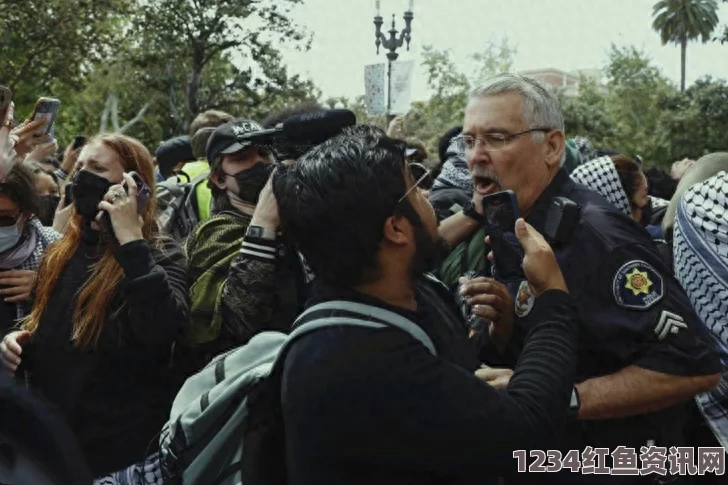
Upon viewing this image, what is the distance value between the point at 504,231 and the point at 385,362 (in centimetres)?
74

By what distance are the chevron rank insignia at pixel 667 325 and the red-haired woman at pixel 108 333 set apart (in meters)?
1.64

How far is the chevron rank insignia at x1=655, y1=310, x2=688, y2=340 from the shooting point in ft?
7.63

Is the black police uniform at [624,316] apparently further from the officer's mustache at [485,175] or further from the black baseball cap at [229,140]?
the black baseball cap at [229,140]

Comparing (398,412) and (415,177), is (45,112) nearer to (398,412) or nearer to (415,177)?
(415,177)

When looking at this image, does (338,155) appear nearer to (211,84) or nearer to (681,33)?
(211,84)

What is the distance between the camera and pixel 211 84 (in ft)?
102

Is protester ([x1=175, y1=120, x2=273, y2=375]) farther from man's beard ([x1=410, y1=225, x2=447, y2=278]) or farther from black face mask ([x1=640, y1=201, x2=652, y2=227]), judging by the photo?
black face mask ([x1=640, y1=201, x2=652, y2=227])

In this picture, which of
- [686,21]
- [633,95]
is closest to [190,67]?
[633,95]

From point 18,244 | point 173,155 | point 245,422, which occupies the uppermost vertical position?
point 245,422

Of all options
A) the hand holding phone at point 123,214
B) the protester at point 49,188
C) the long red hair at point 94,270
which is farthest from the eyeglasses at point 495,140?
the protester at point 49,188

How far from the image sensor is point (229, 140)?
11.9 feet

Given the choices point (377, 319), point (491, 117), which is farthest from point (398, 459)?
point (491, 117)

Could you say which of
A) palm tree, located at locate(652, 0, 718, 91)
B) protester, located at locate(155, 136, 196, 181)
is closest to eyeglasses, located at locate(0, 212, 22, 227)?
protester, located at locate(155, 136, 196, 181)

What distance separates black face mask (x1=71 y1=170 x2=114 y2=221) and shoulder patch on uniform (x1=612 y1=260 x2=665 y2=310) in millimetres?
1944
